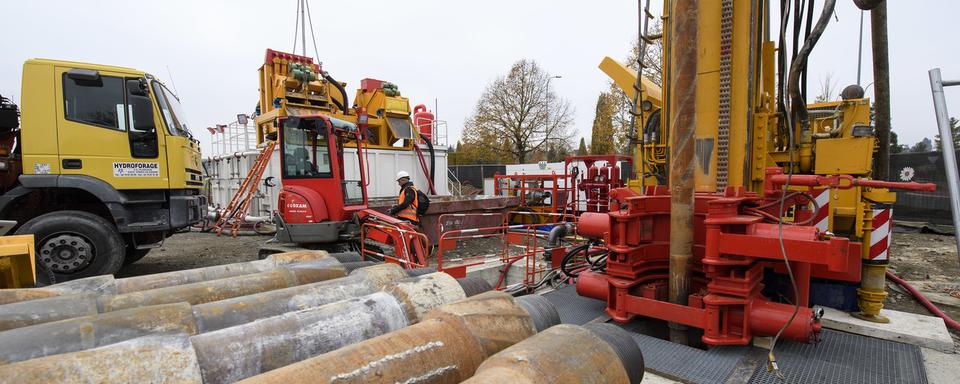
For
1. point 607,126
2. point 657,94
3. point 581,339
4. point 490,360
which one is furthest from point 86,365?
point 607,126

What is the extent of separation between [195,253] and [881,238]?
11.4 metres

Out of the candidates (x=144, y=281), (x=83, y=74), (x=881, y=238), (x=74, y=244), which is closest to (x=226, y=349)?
(x=144, y=281)

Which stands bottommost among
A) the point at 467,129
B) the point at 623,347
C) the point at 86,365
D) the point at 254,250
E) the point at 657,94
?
the point at 254,250

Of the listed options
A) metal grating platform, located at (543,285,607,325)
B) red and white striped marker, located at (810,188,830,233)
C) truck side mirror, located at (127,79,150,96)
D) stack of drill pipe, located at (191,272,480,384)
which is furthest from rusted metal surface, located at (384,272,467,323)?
truck side mirror, located at (127,79,150,96)

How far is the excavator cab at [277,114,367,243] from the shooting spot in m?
7.04

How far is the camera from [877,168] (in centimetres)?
639

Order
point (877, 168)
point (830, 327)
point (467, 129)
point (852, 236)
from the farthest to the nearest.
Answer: point (467, 129) → point (877, 168) → point (852, 236) → point (830, 327)

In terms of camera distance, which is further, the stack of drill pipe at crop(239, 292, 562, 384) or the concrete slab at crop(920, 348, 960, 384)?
the concrete slab at crop(920, 348, 960, 384)

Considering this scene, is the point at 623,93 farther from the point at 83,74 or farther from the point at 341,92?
the point at 83,74

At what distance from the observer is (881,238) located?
14.3 feet

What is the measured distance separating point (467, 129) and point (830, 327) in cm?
2557

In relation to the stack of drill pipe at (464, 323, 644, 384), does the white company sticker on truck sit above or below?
above

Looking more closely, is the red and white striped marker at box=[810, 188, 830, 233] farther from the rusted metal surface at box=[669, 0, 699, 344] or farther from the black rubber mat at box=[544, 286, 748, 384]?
the black rubber mat at box=[544, 286, 748, 384]

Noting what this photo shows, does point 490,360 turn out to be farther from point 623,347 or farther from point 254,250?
point 254,250
